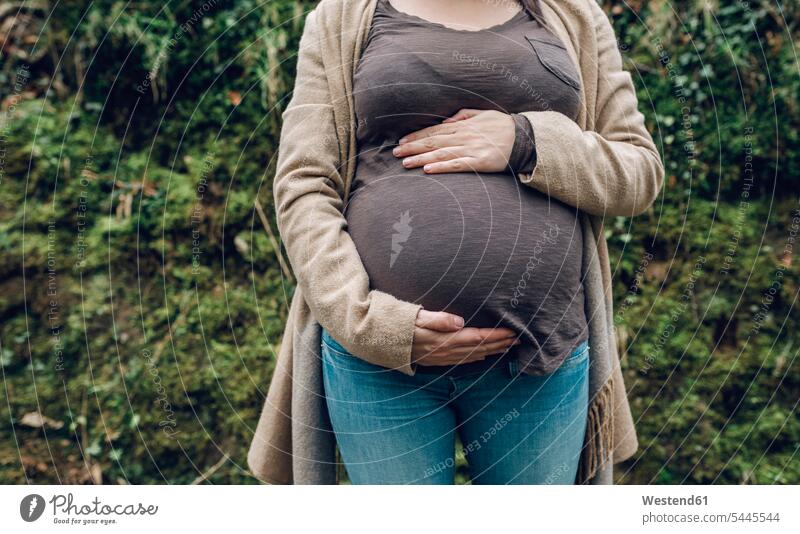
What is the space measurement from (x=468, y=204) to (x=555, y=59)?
1.22ft

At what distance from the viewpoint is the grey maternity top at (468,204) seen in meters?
1.22

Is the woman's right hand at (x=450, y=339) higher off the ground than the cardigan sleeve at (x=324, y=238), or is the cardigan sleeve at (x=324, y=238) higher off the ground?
the cardigan sleeve at (x=324, y=238)

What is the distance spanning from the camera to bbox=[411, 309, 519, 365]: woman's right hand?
1.20 meters

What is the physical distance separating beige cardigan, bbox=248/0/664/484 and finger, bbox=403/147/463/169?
0.48 ft

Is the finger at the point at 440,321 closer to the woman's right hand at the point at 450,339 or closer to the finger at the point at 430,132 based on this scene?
the woman's right hand at the point at 450,339

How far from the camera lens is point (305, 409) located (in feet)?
4.75

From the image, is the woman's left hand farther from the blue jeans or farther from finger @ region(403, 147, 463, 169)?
the blue jeans

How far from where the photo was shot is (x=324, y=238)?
1265 mm

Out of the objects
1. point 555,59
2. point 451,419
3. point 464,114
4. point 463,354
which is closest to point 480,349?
point 463,354

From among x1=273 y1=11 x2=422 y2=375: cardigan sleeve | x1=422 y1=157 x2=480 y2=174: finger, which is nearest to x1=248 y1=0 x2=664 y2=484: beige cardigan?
x1=273 y1=11 x2=422 y2=375: cardigan sleeve

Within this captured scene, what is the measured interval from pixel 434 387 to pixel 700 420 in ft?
4.65

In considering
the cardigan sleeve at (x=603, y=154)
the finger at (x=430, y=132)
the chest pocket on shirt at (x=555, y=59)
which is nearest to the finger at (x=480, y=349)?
the cardigan sleeve at (x=603, y=154)
